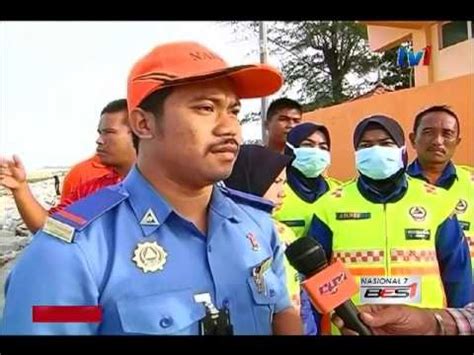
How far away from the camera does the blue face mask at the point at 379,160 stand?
9.84 feet

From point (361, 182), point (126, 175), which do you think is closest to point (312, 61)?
point (361, 182)

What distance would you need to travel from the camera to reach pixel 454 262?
3.00 m

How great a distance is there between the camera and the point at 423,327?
304 centimetres

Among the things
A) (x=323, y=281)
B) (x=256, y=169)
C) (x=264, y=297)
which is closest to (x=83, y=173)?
(x=256, y=169)

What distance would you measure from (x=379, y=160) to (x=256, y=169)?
18.9 inches

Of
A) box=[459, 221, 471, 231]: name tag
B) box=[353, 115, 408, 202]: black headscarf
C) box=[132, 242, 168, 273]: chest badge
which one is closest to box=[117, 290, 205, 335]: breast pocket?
box=[132, 242, 168, 273]: chest badge

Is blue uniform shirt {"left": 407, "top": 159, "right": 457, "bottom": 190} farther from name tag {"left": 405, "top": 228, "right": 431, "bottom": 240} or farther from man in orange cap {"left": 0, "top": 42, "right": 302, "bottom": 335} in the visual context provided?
man in orange cap {"left": 0, "top": 42, "right": 302, "bottom": 335}

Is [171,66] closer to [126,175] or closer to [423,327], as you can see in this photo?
[126,175]

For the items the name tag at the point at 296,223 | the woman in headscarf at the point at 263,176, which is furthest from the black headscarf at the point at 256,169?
the name tag at the point at 296,223

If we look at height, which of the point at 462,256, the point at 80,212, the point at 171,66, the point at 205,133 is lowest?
the point at 462,256

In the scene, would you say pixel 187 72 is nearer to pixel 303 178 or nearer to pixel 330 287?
pixel 303 178

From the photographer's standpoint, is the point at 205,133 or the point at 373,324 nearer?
the point at 205,133

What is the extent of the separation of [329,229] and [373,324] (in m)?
0.40

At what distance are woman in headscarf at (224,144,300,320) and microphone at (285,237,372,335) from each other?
0.23 feet
